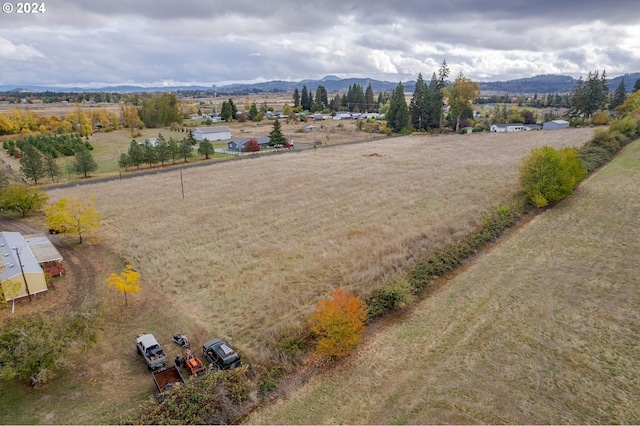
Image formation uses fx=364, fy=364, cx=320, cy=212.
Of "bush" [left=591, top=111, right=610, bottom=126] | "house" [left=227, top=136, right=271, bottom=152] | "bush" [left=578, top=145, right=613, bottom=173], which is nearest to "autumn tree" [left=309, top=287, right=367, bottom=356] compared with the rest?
"bush" [left=578, top=145, right=613, bottom=173]

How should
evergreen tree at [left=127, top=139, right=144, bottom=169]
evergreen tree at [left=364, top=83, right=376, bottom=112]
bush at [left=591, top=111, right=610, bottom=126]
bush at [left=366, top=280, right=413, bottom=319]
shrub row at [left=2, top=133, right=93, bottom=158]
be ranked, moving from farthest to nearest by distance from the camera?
evergreen tree at [left=364, top=83, right=376, bottom=112] < bush at [left=591, top=111, right=610, bottom=126] < shrub row at [left=2, top=133, right=93, bottom=158] < evergreen tree at [left=127, top=139, right=144, bottom=169] < bush at [left=366, top=280, right=413, bottom=319]

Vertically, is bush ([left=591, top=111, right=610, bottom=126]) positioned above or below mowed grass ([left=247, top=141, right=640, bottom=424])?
above

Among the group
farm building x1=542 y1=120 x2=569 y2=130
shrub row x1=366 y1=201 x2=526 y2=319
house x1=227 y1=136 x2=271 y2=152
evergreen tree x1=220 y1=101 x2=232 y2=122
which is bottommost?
shrub row x1=366 y1=201 x2=526 y2=319

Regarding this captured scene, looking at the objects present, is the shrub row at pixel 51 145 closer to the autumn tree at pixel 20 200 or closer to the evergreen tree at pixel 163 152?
the evergreen tree at pixel 163 152

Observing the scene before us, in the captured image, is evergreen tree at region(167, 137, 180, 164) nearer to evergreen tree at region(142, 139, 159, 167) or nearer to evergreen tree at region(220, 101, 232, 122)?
evergreen tree at region(142, 139, 159, 167)

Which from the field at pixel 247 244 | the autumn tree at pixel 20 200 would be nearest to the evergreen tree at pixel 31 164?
the field at pixel 247 244

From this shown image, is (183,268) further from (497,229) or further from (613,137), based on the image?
(613,137)
